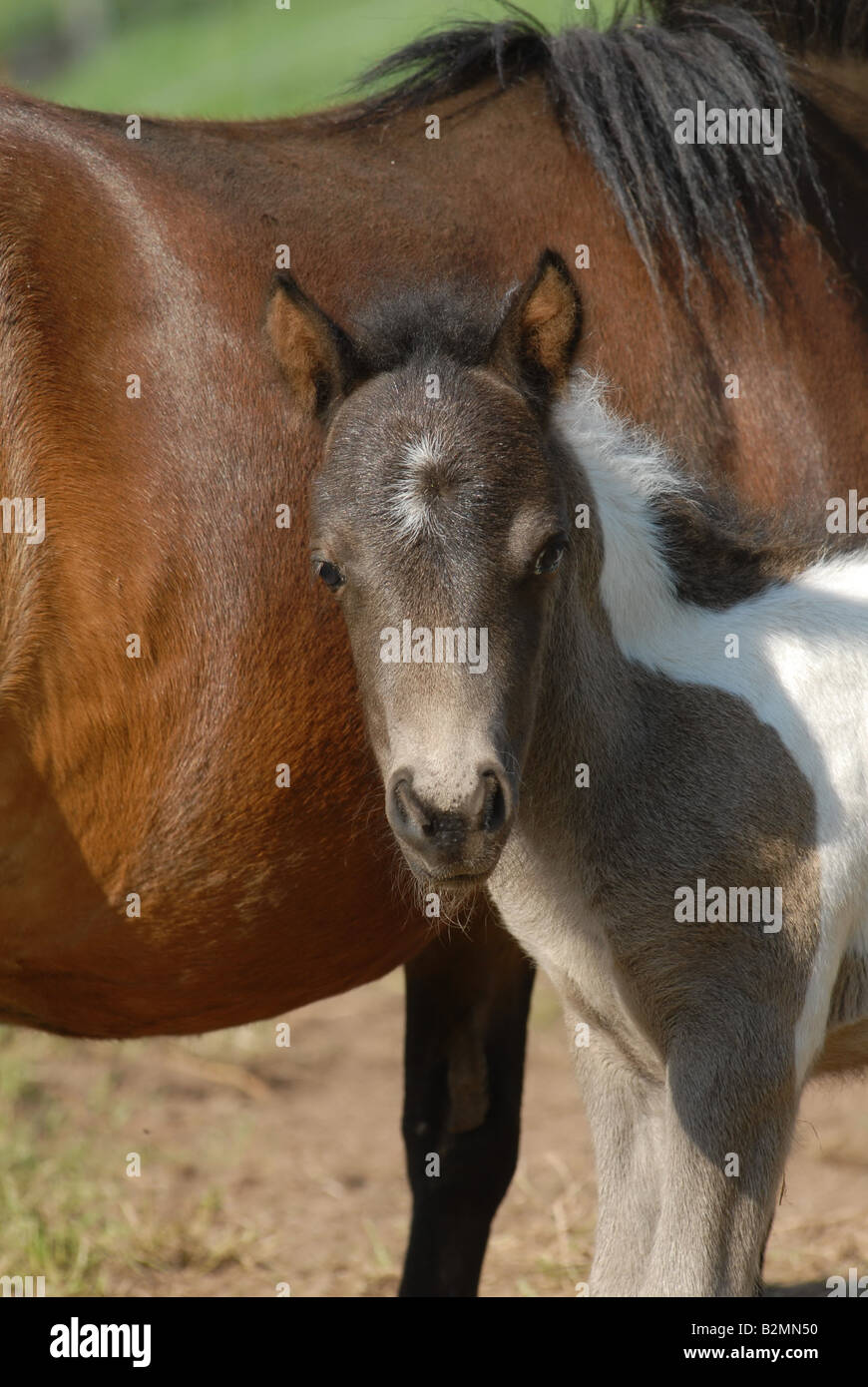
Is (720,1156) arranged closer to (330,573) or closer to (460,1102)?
(330,573)

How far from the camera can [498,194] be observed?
11.3 ft

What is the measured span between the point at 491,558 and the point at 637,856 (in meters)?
0.64

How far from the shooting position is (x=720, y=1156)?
2.59 meters

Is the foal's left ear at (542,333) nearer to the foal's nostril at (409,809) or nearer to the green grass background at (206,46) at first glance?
the foal's nostril at (409,809)

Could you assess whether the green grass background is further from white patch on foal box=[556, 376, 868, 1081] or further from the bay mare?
white patch on foal box=[556, 376, 868, 1081]

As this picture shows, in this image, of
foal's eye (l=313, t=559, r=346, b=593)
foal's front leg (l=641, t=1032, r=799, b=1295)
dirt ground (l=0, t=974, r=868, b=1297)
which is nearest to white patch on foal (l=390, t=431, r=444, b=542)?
foal's eye (l=313, t=559, r=346, b=593)

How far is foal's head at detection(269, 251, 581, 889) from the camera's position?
2412 mm

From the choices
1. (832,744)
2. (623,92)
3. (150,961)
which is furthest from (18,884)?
(623,92)

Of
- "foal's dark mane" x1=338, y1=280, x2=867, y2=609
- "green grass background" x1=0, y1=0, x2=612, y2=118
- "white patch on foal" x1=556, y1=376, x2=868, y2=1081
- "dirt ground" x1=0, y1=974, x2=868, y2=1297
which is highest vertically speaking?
"green grass background" x1=0, y1=0, x2=612, y2=118

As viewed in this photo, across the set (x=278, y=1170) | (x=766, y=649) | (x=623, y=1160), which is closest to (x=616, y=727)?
(x=766, y=649)

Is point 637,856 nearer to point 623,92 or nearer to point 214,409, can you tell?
point 214,409

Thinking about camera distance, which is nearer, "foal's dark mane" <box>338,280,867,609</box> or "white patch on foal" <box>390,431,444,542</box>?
"white patch on foal" <box>390,431,444,542</box>

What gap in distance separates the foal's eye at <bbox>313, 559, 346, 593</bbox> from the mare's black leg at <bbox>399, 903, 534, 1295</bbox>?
161cm

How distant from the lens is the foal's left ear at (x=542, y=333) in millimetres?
2662
